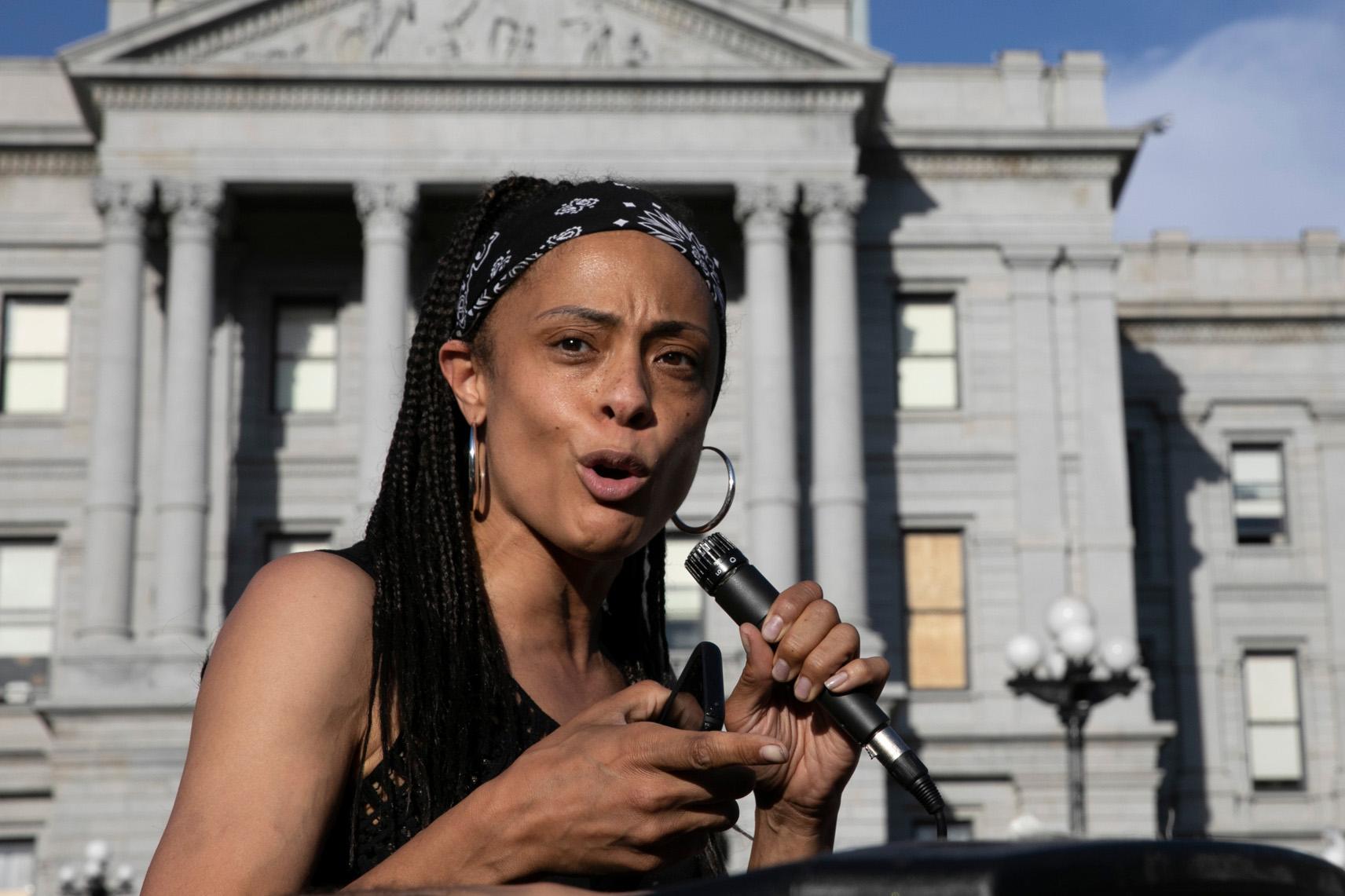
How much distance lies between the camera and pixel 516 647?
88.8 inches

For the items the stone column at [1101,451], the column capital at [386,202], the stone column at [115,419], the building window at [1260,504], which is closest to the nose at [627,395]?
the stone column at [115,419]

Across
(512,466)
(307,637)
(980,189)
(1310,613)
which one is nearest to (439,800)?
(307,637)

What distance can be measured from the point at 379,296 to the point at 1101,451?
436 inches

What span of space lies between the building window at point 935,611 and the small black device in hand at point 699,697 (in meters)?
27.6

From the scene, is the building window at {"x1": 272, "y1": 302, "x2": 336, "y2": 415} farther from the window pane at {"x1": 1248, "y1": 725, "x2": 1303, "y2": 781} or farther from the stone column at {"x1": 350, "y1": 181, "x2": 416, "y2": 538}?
the window pane at {"x1": 1248, "y1": 725, "x2": 1303, "y2": 781}

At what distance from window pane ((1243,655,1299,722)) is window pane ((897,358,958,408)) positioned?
29.8 feet

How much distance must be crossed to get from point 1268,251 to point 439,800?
36964 millimetres

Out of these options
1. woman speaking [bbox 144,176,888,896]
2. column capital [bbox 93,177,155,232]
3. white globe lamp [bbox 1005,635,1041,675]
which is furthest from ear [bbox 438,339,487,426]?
column capital [bbox 93,177,155,232]

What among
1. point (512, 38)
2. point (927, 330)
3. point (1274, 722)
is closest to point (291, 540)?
point (512, 38)

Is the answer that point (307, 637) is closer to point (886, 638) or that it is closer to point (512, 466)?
point (512, 466)

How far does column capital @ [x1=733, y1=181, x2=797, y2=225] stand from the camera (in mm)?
28172

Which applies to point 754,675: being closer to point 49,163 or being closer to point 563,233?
point 563,233

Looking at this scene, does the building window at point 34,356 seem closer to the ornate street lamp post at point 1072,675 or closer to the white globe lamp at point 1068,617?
the ornate street lamp post at point 1072,675

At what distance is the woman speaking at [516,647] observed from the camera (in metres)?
1.70
